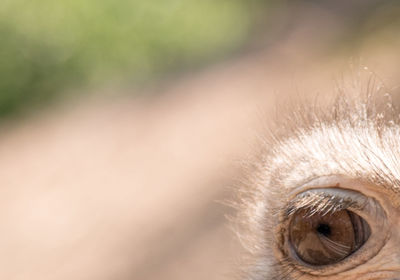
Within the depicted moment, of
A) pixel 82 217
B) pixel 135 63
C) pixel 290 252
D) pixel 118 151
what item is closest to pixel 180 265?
pixel 82 217

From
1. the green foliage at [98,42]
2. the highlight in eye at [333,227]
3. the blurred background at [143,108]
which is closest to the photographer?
the highlight in eye at [333,227]

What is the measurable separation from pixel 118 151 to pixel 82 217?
3.08 ft

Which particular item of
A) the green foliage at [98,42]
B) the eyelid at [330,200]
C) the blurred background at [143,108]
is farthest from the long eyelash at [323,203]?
the green foliage at [98,42]

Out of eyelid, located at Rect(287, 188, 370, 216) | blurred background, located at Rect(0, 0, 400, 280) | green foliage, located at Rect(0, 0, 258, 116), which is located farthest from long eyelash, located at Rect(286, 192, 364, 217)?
green foliage, located at Rect(0, 0, 258, 116)

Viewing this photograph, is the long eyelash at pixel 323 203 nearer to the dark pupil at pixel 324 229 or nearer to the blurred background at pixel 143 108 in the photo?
the dark pupil at pixel 324 229

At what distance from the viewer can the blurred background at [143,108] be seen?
6270 millimetres

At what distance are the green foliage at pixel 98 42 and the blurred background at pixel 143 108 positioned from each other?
14 millimetres

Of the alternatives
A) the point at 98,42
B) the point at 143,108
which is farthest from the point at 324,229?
the point at 98,42

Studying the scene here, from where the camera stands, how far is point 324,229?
2018mm

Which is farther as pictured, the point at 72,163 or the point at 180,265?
the point at 72,163

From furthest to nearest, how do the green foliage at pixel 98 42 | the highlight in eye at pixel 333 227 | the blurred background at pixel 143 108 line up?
the green foliage at pixel 98 42
the blurred background at pixel 143 108
the highlight in eye at pixel 333 227

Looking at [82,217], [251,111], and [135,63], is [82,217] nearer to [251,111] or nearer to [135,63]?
[251,111]

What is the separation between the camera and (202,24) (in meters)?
8.93

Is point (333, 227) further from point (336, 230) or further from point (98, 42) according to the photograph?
point (98, 42)
